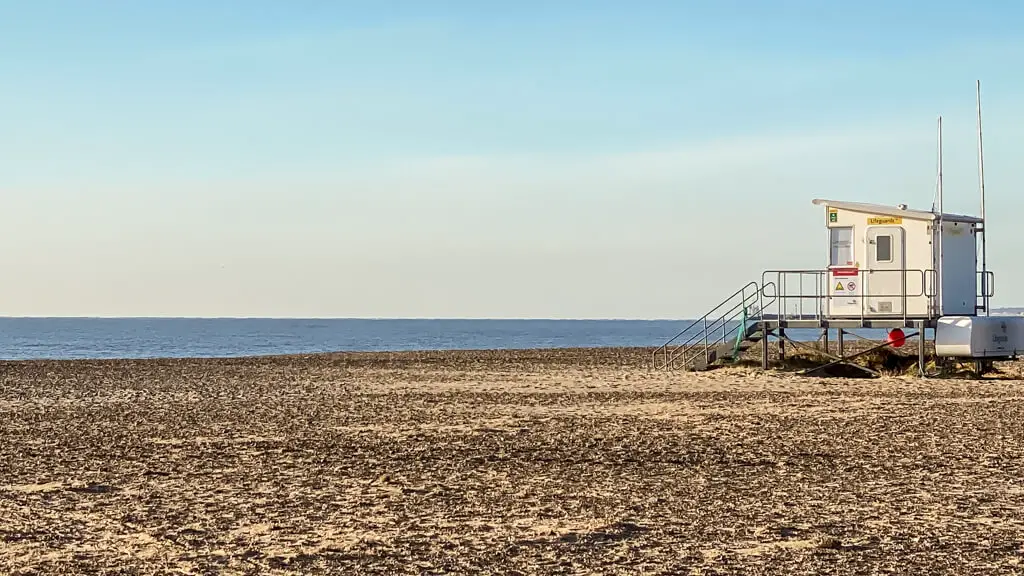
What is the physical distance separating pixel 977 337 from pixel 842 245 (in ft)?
12.8

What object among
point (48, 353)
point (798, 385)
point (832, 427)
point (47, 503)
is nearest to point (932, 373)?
point (798, 385)

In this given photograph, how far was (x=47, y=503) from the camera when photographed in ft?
38.3

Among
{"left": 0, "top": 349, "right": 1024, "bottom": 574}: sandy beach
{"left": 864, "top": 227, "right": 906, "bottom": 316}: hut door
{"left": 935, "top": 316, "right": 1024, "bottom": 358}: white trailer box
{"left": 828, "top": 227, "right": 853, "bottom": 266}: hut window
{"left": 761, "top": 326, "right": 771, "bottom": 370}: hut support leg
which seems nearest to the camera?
{"left": 0, "top": 349, "right": 1024, "bottom": 574}: sandy beach

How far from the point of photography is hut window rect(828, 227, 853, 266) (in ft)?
100.0

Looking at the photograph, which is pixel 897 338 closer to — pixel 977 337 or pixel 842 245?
pixel 977 337

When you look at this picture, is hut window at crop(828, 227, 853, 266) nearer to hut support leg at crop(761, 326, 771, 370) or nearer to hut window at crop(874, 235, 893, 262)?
hut window at crop(874, 235, 893, 262)

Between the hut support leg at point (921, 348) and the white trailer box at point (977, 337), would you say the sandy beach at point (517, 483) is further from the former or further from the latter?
the hut support leg at point (921, 348)

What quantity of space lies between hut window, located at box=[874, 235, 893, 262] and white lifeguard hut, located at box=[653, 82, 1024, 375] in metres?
0.02

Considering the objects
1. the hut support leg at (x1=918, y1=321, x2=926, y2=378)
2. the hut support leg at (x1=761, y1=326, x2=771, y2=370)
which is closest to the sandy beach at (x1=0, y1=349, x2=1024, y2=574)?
the hut support leg at (x1=918, y1=321, x2=926, y2=378)

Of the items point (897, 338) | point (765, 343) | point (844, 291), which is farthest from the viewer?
point (765, 343)

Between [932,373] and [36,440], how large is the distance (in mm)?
21438

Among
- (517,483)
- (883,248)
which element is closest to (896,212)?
(883,248)

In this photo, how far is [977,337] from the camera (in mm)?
28719

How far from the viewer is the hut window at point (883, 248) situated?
30.0 m
